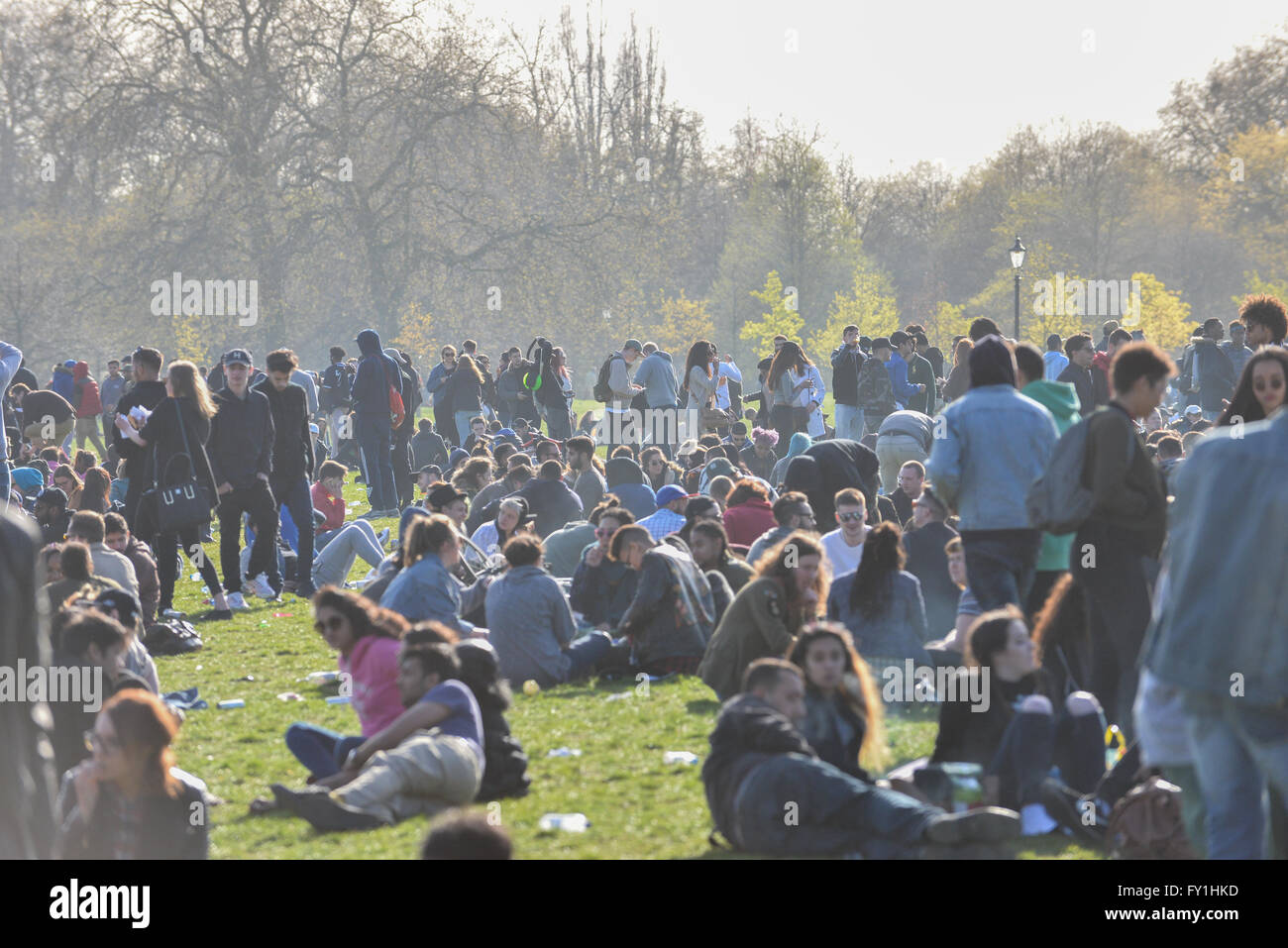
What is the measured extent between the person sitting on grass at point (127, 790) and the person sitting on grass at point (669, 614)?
15.1 ft

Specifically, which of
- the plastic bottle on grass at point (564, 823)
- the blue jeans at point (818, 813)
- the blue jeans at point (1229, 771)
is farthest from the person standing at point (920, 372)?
the blue jeans at point (1229, 771)

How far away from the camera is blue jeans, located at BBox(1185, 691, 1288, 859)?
13.3 ft

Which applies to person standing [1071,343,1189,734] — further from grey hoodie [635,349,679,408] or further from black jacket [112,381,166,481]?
grey hoodie [635,349,679,408]

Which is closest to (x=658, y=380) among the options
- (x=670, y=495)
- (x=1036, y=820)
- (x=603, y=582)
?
(x=670, y=495)

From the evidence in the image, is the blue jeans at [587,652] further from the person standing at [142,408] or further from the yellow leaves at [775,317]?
the yellow leaves at [775,317]

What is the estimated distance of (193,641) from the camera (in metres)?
11.3

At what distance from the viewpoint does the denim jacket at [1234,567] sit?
153 inches

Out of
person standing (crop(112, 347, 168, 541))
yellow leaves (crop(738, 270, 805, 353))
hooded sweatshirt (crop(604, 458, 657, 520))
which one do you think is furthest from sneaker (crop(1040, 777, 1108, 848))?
yellow leaves (crop(738, 270, 805, 353))

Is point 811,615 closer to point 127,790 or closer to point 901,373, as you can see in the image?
point 127,790

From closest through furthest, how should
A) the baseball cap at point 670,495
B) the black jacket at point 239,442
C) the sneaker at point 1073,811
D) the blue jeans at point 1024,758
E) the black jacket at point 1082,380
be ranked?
1. the sneaker at point 1073,811
2. the blue jeans at point 1024,758
3. the baseball cap at point 670,495
4. the black jacket at point 239,442
5. the black jacket at point 1082,380

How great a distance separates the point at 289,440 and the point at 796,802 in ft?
27.6

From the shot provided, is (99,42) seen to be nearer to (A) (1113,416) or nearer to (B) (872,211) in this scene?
(A) (1113,416)

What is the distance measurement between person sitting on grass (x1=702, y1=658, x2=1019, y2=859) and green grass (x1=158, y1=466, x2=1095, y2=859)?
28 centimetres
